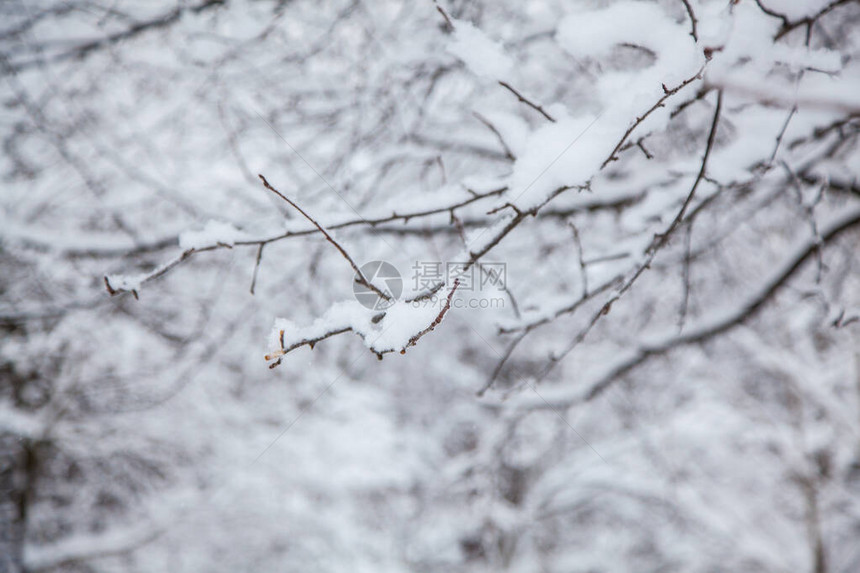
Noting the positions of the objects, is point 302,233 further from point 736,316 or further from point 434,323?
point 736,316

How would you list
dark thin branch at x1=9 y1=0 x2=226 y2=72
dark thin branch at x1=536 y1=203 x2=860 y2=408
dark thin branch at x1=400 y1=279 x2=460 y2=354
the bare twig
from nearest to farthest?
dark thin branch at x1=400 y1=279 x2=460 y2=354
the bare twig
dark thin branch at x1=536 y1=203 x2=860 y2=408
dark thin branch at x1=9 y1=0 x2=226 y2=72

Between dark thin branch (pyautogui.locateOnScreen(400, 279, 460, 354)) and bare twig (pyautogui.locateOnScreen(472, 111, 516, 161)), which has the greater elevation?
bare twig (pyautogui.locateOnScreen(472, 111, 516, 161))

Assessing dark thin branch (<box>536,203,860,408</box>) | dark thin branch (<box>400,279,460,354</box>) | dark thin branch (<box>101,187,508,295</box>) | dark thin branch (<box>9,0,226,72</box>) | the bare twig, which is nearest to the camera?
dark thin branch (<box>400,279,460,354</box>)

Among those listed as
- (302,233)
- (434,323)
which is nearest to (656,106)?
(434,323)

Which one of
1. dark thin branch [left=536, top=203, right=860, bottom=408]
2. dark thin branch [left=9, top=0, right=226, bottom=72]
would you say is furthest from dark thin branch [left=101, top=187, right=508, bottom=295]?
dark thin branch [left=9, top=0, right=226, bottom=72]

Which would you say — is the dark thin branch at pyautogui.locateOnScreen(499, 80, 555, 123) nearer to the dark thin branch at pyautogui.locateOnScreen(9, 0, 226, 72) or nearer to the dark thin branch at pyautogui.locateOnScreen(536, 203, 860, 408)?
the dark thin branch at pyautogui.locateOnScreen(536, 203, 860, 408)

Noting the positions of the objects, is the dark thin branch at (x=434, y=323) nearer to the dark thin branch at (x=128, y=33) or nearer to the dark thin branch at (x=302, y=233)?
the dark thin branch at (x=302, y=233)

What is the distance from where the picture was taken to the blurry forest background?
3.14 feet

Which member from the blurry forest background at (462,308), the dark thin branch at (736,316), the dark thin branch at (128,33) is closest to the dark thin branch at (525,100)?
the blurry forest background at (462,308)

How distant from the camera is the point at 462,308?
2.88m

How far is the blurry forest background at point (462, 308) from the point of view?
0.96 meters

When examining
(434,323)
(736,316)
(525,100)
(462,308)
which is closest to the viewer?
(434,323)

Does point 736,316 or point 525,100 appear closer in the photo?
point 525,100

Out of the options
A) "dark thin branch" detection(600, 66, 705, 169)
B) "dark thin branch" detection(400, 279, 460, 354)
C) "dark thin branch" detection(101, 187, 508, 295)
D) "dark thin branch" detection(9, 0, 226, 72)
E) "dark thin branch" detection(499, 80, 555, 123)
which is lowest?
"dark thin branch" detection(400, 279, 460, 354)
